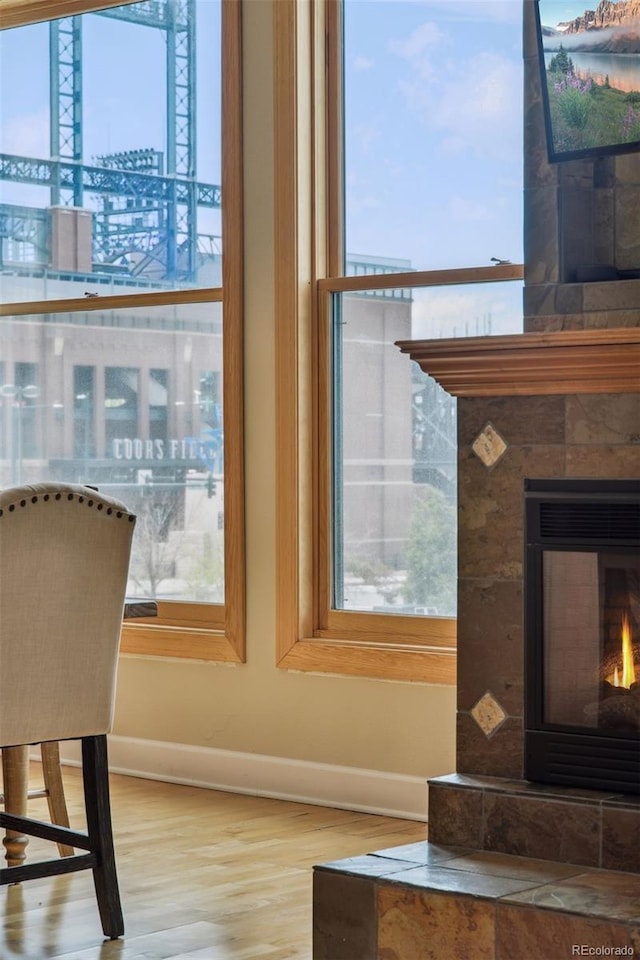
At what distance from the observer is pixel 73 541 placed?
3.39 metres

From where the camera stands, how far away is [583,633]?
11.8 ft

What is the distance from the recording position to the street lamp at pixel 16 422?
600 cm

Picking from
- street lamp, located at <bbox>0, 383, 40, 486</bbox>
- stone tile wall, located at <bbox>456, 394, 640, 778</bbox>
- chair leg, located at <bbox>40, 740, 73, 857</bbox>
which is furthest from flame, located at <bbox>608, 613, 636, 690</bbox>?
street lamp, located at <bbox>0, 383, 40, 486</bbox>

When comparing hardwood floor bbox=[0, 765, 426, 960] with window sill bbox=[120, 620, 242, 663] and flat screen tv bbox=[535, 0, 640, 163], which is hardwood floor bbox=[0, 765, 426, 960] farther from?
flat screen tv bbox=[535, 0, 640, 163]

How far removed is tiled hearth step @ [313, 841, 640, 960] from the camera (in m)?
2.96

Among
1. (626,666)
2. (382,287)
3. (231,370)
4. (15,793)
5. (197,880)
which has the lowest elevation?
(197,880)

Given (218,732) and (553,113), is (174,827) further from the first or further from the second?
(553,113)

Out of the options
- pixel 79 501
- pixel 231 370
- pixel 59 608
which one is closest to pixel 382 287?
pixel 231 370

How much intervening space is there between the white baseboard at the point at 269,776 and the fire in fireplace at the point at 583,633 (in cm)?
114

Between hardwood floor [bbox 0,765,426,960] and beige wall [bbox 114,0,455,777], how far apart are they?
8.8 inches

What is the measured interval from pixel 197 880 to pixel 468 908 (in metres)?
1.08

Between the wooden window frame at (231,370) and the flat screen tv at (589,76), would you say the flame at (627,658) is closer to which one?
the flat screen tv at (589,76)

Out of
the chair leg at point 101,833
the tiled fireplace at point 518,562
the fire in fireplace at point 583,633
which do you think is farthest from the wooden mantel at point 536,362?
the chair leg at point 101,833

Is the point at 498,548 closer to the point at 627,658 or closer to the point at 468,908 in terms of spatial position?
the point at 627,658
